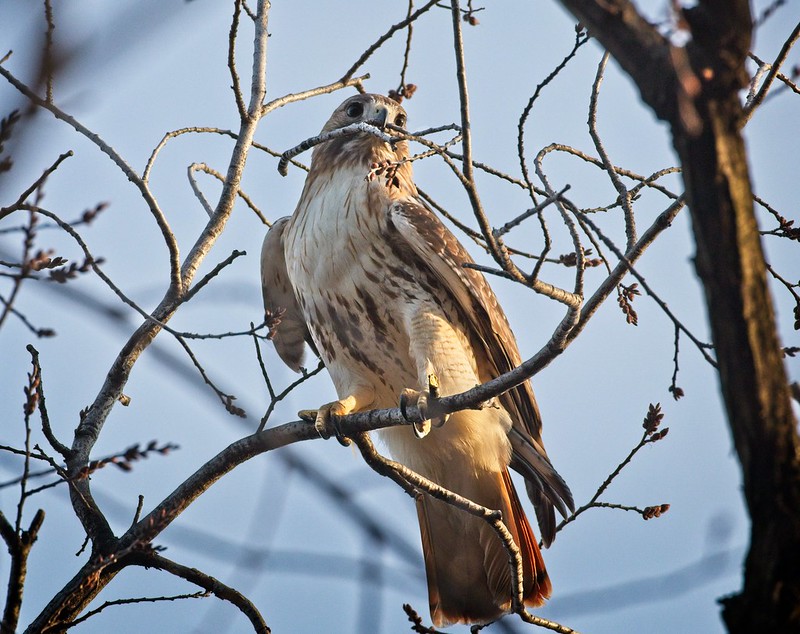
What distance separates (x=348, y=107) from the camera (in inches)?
212

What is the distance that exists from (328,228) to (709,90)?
2.89 meters

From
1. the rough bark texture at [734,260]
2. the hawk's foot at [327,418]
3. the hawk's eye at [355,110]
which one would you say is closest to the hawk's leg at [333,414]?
the hawk's foot at [327,418]

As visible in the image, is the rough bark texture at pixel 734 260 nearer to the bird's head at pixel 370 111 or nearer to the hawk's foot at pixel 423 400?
the hawk's foot at pixel 423 400

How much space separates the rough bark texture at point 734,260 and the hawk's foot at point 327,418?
222 centimetres

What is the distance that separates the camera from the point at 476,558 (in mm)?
4289

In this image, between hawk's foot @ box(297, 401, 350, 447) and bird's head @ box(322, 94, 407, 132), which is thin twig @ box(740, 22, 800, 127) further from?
bird's head @ box(322, 94, 407, 132)

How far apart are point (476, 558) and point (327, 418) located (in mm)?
1093

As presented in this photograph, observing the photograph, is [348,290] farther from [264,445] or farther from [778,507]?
[778,507]

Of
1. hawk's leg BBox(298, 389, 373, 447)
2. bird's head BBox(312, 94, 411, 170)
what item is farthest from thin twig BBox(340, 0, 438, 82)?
hawk's leg BBox(298, 389, 373, 447)

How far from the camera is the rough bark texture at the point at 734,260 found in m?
1.62

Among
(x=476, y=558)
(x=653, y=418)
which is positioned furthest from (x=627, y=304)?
(x=476, y=558)

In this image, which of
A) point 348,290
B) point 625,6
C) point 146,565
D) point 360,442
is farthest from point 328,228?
point 625,6

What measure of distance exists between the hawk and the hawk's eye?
856 millimetres

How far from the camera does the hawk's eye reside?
17.3 feet
